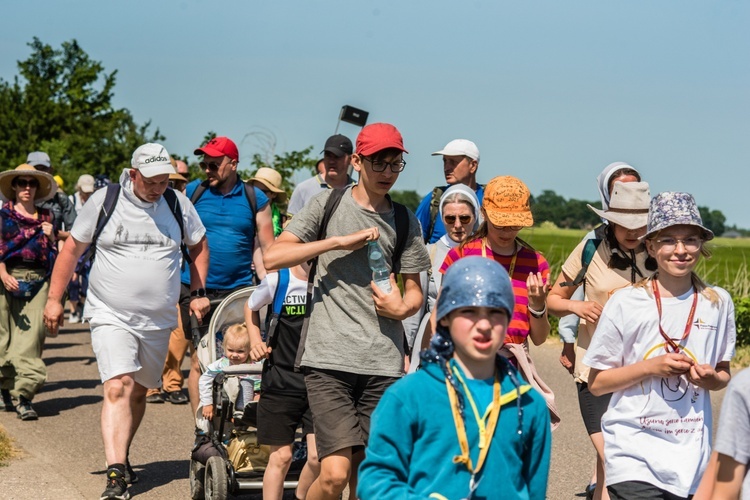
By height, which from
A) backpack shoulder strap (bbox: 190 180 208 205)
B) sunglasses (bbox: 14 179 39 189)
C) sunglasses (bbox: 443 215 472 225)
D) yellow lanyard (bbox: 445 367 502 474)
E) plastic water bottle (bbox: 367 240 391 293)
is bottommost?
yellow lanyard (bbox: 445 367 502 474)

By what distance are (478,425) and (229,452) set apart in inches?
156

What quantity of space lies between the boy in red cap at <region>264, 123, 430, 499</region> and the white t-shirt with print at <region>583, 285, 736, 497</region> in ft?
3.73

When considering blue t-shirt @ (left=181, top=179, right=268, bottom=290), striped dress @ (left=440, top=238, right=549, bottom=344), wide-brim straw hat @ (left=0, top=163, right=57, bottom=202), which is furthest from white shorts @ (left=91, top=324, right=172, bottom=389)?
wide-brim straw hat @ (left=0, top=163, right=57, bottom=202)

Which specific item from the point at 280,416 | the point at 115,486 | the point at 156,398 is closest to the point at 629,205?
the point at 280,416

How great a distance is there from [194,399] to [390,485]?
5.68 m

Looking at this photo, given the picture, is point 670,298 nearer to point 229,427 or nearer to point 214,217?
point 229,427

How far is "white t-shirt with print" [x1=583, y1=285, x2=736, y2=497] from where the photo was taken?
483 centimetres

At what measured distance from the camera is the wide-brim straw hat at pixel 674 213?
191 inches

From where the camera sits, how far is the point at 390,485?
3.56m

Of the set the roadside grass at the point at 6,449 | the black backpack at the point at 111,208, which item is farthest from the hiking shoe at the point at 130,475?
the black backpack at the point at 111,208

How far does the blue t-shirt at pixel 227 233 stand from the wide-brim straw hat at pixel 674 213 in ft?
17.2

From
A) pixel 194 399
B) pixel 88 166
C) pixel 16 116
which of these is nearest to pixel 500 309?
pixel 194 399

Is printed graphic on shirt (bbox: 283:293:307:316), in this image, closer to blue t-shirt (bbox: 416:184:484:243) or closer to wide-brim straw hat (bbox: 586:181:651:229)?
wide-brim straw hat (bbox: 586:181:651:229)

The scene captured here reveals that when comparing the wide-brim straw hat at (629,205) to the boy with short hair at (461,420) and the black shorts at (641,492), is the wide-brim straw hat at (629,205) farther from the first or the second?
the boy with short hair at (461,420)
